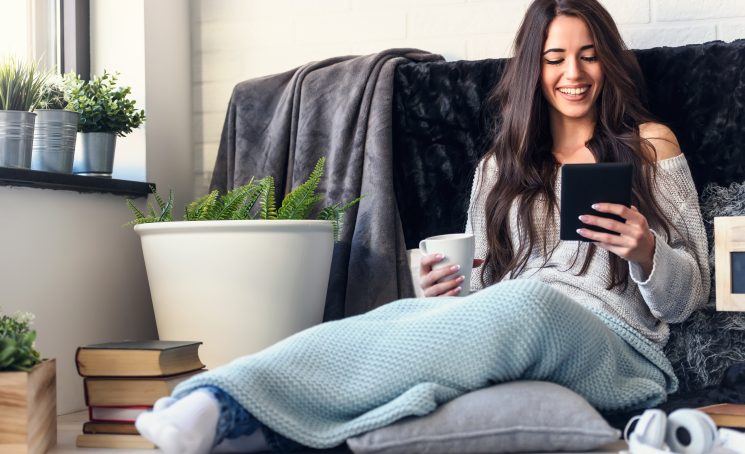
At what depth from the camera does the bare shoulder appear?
1979 mm

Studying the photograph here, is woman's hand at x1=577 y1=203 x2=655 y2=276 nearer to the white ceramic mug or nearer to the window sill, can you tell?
the white ceramic mug

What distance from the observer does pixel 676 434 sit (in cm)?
137

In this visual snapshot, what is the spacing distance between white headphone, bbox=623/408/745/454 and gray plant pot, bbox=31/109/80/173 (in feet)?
4.41

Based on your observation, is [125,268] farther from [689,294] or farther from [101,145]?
[689,294]

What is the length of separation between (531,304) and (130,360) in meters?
0.68

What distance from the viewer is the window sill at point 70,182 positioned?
1896 millimetres

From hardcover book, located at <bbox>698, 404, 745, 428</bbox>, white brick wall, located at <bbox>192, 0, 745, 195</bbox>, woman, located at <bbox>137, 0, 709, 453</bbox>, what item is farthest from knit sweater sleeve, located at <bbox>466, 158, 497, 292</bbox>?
hardcover book, located at <bbox>698, 404, 745, 428</bbox>

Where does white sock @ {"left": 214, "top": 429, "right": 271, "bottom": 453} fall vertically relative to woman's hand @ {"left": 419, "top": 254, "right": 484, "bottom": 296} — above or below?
below

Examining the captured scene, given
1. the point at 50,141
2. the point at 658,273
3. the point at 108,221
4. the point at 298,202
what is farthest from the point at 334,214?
the point at 658,273

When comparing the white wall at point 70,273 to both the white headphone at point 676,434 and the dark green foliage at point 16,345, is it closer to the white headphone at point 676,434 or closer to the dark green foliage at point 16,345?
the dark green foliage at point 16,345

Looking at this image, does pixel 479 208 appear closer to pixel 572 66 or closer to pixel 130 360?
pixel 572 66

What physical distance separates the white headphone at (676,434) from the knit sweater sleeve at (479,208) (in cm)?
77

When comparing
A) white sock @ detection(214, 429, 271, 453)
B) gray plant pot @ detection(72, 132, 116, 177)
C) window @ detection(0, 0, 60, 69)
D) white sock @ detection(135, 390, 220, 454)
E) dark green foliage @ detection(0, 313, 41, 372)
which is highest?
window @ detection(0, 0, 60, 69)

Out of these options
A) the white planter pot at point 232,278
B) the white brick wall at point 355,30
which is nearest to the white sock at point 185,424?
the white planter pot at point 232,278
